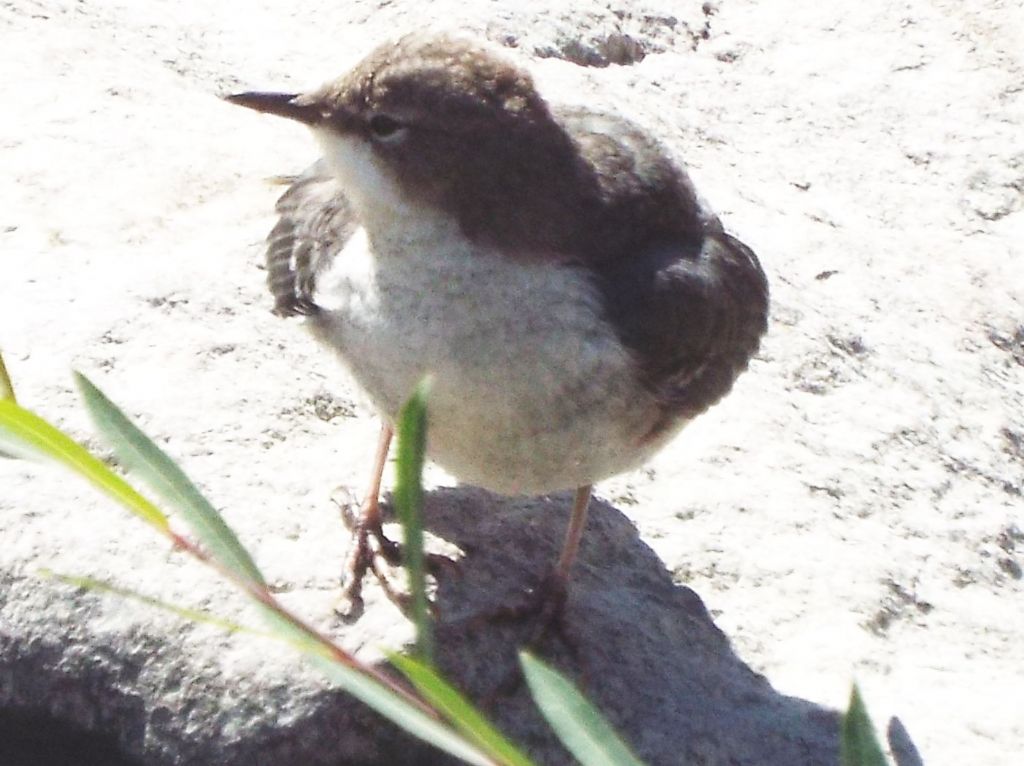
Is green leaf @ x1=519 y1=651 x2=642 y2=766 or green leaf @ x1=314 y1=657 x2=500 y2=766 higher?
green leaf @ x1=314 y1=657 x2=500 y2=766

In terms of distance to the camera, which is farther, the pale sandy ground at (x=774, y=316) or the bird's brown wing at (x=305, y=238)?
the pale sandy ground at (x=774, y=316)

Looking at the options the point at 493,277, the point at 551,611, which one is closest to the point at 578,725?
the point at 493,277

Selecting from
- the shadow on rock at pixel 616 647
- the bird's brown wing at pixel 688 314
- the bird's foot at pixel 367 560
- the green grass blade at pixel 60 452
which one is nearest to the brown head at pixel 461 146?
the bird's brown wing at pixel 688 314

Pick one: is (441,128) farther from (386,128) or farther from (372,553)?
(372,553)

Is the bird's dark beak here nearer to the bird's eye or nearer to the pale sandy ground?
the bird's eye

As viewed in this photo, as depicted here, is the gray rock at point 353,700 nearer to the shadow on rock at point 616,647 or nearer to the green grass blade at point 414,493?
the shadow on rock at point 616,647

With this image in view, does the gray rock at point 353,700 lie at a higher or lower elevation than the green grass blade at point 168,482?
lower

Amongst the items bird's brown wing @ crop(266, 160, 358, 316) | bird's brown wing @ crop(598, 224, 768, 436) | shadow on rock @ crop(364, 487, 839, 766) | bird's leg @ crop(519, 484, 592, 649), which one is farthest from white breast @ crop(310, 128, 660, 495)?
shadow on rock @ crop(364, 487, 839, 766)
